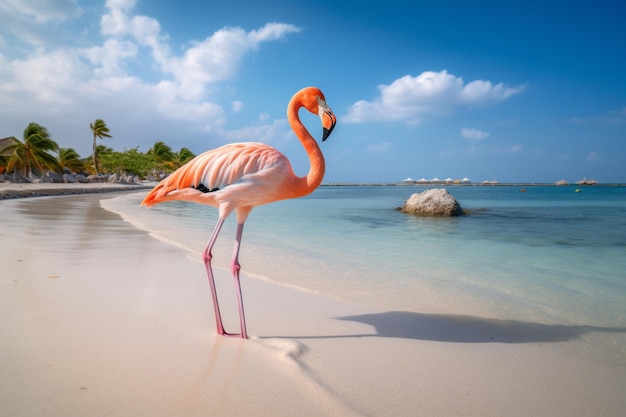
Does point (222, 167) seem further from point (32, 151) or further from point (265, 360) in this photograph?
point (32, 151)

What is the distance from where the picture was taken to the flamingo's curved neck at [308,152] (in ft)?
10.9

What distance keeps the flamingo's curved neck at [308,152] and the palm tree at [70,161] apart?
68.6 meters

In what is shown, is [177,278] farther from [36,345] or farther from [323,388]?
[323,388]

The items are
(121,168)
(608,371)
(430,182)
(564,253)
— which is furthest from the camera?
(430,182)

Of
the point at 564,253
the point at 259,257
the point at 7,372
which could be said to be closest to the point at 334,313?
the point at 7,372

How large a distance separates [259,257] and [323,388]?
4.94 meters

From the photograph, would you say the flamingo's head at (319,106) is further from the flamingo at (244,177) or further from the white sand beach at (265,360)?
the white sand beach at (265,360)

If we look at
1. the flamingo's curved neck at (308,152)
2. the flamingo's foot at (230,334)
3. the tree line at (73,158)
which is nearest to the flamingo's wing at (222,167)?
the flamingo's curved neck at (308,152)

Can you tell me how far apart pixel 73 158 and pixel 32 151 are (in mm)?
17887

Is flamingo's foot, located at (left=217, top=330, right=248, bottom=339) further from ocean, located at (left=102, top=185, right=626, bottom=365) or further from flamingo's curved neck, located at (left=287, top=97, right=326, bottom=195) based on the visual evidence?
ocean, located at (left=102, top=185, right=626, bottom=365)

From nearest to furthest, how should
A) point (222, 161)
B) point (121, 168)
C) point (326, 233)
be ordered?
point (222, 161) < point (326, 233) < point (121, 168)

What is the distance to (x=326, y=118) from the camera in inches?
129

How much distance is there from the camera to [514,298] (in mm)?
5051

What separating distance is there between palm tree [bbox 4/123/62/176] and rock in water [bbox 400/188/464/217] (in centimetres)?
4634
